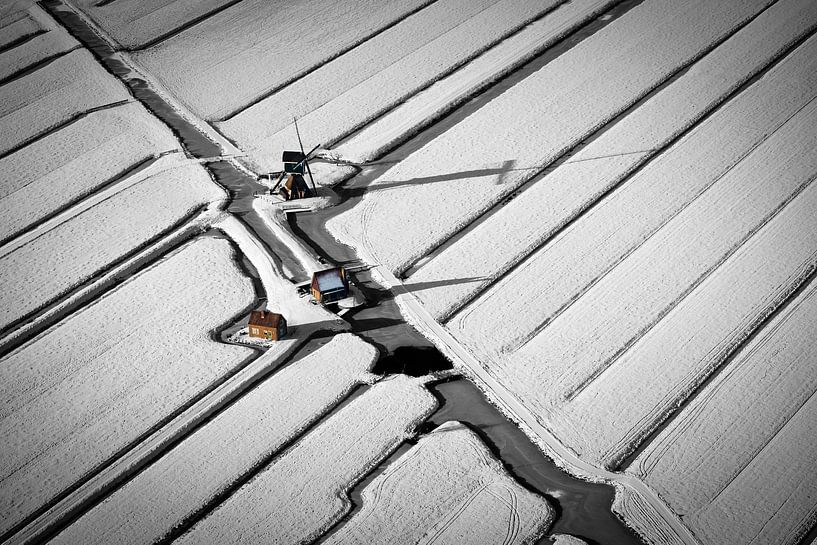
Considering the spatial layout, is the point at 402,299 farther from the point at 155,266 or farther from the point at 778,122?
the point at 778,122

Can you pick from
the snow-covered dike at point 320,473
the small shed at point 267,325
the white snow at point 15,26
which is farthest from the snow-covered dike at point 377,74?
the white snow at point 15,26

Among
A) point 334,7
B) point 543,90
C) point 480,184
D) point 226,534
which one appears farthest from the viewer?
point 334,7

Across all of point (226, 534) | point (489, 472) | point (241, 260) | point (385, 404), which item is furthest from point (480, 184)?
point (226, 534)

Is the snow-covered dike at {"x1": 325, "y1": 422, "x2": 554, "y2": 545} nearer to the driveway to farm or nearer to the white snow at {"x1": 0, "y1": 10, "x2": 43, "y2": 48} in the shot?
the driveway to farm

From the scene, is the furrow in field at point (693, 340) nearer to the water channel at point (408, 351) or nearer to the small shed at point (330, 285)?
the water channel at point (408, 351)

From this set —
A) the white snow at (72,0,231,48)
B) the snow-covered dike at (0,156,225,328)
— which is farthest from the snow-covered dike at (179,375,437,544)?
the white snow at (72,0,231,48)

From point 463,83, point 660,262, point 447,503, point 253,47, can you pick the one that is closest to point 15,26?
point 253,47

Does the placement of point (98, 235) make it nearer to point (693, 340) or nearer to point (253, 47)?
point (253, 47)
